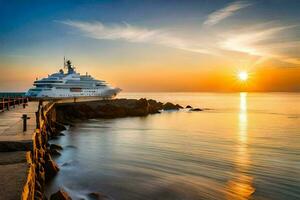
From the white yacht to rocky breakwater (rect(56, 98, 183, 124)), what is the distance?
24883 mm

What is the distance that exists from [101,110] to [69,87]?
1316 inches

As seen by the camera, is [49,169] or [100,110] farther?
[100,110]

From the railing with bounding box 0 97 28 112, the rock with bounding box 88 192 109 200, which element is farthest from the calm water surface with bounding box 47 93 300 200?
the railing with bounding box 0 97 28 112

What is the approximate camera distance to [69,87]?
86875 millimetres

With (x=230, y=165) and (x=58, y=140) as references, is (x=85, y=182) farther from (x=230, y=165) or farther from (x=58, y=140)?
(x=58, y=140)

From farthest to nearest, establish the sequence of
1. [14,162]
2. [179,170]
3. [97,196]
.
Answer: [179,170] < [97,196] < [14,162]

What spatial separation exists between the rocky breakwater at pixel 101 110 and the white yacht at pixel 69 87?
2488 centimetres

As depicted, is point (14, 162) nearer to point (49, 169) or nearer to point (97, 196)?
point (97, 196)

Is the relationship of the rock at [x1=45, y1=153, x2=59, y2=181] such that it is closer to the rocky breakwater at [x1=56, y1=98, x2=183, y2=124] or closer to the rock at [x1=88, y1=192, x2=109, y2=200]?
the rock at [x1=88, y1=192, x2=109, y2=200]

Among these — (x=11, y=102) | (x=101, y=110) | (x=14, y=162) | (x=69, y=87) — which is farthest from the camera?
(x=69, y=87)

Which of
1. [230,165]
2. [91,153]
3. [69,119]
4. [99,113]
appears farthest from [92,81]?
[230,165]

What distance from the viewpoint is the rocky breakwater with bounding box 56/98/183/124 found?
49.1 m

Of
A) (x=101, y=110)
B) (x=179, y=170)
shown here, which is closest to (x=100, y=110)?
(x=101, y=110)

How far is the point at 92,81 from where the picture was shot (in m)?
93.4
